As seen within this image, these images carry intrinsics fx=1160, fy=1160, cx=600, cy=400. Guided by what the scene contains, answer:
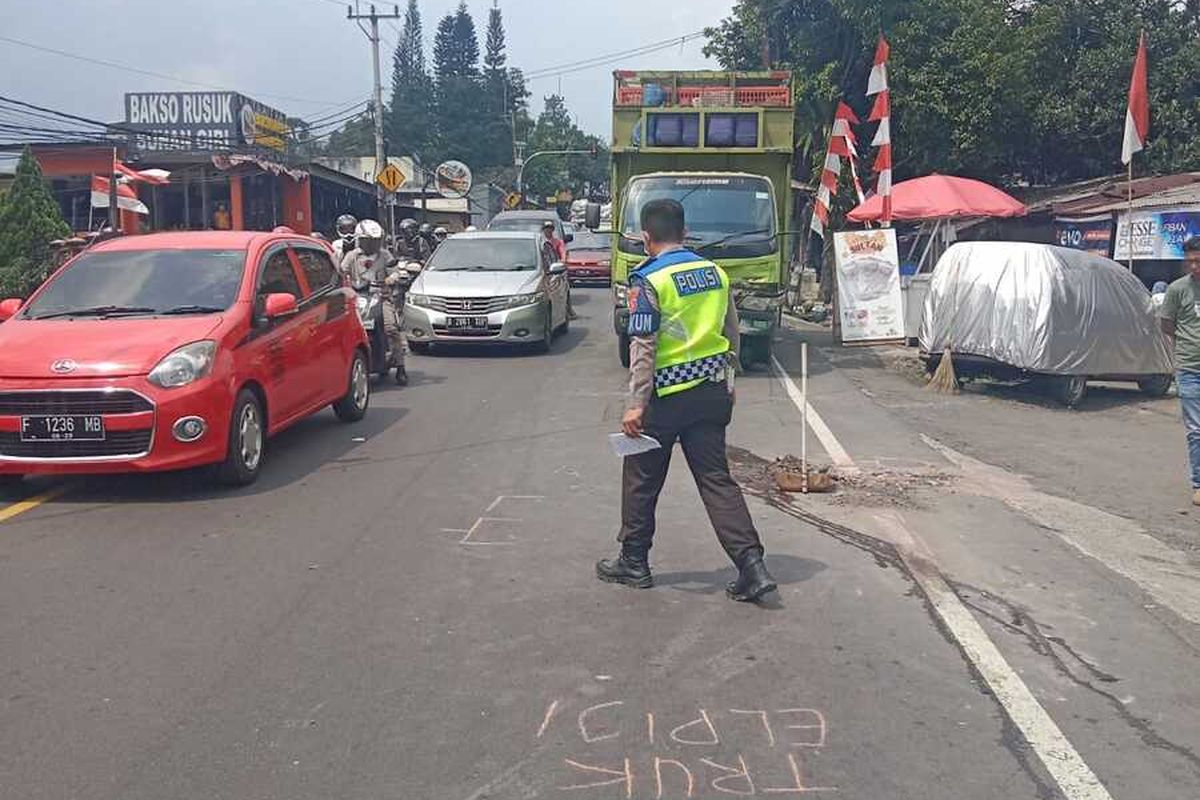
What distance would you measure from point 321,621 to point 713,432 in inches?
80.6

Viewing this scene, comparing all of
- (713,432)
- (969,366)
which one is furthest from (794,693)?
(969,366)

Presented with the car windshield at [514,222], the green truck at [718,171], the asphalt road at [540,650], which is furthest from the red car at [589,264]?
the asphalt road at [540,650]

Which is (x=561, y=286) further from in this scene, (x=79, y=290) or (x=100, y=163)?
(x=100, y=163)

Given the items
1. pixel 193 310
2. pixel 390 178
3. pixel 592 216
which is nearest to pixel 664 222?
pixel 193 310

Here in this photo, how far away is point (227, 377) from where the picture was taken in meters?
7.66

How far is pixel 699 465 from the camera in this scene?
18.7ft

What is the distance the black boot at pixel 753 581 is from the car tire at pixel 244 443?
12.3 feet

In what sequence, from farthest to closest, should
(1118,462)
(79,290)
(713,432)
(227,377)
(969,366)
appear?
1. (969,366)
2. (1118,462)
3. (79,290)
4. (227,377)
5. (713,432)

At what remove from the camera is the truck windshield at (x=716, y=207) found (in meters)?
14.6

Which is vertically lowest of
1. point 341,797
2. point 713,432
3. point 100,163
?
point 341,797

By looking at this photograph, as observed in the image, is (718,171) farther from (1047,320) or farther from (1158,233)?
(1158,233)

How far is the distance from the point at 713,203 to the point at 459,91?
88806mm

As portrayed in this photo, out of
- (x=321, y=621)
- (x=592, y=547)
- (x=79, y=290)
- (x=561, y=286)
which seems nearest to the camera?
(x=321, y=621)

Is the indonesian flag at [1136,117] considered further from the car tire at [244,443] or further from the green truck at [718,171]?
the car tire at [244,443]
